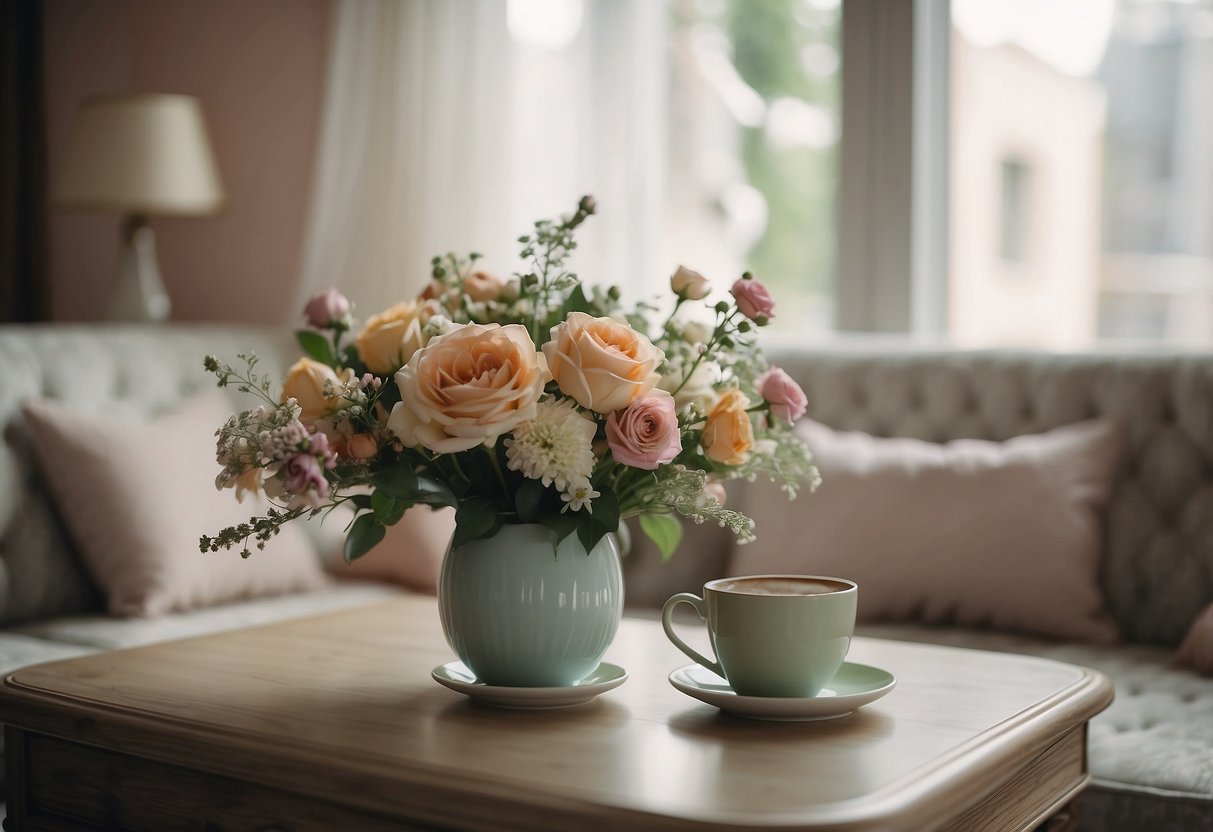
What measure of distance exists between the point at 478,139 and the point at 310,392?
217 cm

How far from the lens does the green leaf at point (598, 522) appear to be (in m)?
1.29

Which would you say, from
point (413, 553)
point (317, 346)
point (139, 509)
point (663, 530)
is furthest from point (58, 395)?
point (663, 530)

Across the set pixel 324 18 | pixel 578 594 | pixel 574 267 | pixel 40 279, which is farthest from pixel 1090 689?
pixel 40 279

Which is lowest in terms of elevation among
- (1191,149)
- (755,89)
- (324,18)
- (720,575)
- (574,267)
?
(720,575)

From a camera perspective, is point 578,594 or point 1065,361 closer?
point 578,594

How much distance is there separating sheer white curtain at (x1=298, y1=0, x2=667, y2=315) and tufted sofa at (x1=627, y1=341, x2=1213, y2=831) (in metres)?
0.71

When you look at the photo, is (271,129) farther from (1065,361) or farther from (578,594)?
(578,594)

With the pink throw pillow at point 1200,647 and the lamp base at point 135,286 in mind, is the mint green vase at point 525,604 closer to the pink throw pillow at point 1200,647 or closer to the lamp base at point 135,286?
the pink throw pillow at point 1200,647

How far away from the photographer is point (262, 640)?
169 cm

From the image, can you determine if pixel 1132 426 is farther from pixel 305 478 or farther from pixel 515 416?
pixel 305 478

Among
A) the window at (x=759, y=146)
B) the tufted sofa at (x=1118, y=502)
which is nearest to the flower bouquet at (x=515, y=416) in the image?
the tufted sofa at (x=1118, y=502)

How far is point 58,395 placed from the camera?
260cm

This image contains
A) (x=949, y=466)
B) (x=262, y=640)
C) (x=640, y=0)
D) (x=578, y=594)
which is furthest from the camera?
(x=640, y=0)

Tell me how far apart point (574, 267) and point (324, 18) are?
1157 mm
